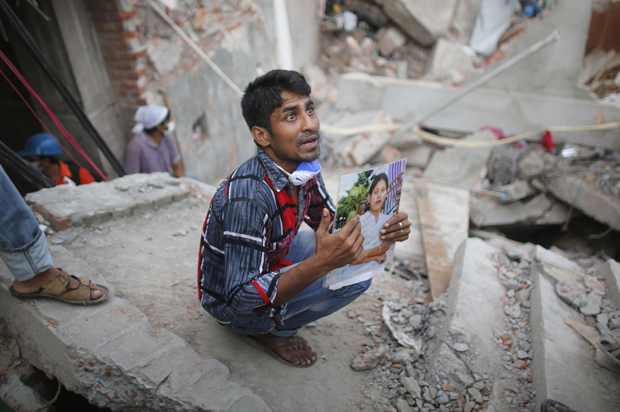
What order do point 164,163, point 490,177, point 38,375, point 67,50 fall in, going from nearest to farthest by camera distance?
point 38,375
point 67,50
point 164,163
point 490,177

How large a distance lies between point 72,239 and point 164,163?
184 centimetres

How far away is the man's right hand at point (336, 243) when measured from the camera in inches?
58.0

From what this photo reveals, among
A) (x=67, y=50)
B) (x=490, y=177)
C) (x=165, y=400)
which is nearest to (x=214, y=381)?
(x=165, y=400)

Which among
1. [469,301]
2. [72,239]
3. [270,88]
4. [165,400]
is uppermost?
[270,88]

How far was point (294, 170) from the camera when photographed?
5.76 feet

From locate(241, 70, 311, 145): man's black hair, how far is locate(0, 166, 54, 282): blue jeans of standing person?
1148mm

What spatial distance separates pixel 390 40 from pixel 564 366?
1094cm

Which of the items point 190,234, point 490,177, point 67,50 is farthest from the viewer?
point 490,177

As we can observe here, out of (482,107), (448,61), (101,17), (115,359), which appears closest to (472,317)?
(115,359)

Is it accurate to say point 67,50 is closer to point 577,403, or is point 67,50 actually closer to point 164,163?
point 164,163

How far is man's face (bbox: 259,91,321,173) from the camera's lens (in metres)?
1.64

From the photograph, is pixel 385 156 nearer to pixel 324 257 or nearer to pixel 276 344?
pixel 276 344

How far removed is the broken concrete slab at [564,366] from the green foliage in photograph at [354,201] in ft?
4.54

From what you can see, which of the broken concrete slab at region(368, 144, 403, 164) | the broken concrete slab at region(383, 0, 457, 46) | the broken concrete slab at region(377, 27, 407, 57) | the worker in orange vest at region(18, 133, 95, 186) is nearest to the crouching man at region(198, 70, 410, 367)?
the worker in orange vest at region(18, 133, 95, 186)
